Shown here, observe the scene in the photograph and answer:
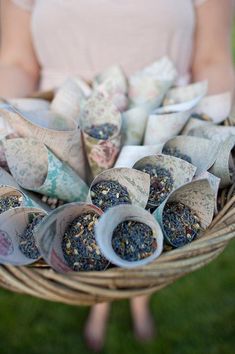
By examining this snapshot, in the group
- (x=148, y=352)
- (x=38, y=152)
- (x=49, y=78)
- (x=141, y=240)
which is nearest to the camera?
(x=141, y=240)

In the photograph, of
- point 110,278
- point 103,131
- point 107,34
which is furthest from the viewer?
point 107,34

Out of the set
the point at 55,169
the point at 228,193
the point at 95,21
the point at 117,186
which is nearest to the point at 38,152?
the point at 55,169

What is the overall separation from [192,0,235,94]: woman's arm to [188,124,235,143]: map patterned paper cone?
23cm

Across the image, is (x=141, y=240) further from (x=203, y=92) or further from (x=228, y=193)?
(x=203, y=92)

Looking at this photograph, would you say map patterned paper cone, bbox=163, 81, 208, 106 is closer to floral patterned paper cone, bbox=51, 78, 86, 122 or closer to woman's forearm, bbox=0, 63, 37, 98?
floral patterned paper cone, bbox=51, 78, 86, 122

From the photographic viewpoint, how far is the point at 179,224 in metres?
0.58

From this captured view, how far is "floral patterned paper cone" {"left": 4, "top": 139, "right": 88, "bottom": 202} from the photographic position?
2.09ft

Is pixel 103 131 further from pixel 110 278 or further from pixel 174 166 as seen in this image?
pixel 110 278

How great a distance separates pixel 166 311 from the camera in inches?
48.4

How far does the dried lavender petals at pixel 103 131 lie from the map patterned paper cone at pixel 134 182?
0.41 ft

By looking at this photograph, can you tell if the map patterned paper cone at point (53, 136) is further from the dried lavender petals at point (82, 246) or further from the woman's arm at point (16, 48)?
the woman's arm at point (16, 48)

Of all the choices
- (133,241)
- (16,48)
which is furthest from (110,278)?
(16,48)

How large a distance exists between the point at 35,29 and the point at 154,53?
0.93ft

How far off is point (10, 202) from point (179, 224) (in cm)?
24
